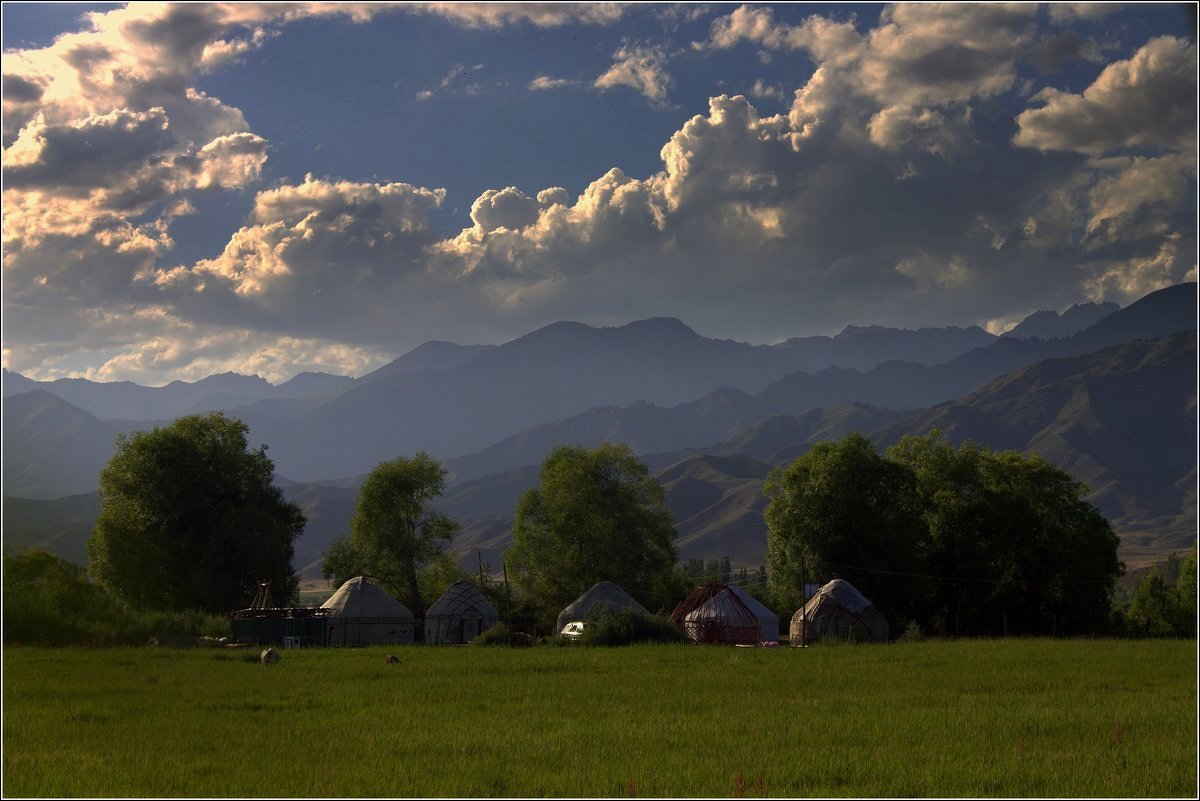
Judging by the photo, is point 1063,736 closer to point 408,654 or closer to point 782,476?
point 408,654

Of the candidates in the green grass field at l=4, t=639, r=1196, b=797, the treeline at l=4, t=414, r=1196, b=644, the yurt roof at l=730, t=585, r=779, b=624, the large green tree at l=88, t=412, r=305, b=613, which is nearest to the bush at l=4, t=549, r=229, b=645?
the green grass field at l=4, t=639, r=1196, b=797

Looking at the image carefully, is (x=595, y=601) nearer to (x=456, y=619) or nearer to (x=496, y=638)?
(x=456, y=619)

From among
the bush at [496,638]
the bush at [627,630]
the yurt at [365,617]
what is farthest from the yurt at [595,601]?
the bush at [627,630]

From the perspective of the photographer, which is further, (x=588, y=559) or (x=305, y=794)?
(x=588, y=559)

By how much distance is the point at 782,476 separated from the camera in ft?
266

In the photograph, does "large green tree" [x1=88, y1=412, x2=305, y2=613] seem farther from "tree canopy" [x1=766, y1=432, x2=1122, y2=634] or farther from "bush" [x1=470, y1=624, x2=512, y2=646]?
"tree canopy" [x1=766, y1=432, x2=1122, y2=634]

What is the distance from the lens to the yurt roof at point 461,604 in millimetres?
73125

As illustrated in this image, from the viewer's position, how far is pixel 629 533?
278ft

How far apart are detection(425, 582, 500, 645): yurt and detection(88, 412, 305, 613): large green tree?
1136 centimetres

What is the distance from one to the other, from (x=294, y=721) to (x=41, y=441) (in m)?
8.73

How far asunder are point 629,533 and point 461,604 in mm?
16846

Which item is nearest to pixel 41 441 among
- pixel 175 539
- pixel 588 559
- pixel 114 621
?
pixel 114 621

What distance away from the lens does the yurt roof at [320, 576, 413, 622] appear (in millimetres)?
70625

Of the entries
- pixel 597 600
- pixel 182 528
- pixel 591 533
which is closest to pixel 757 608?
pixel 597 600
